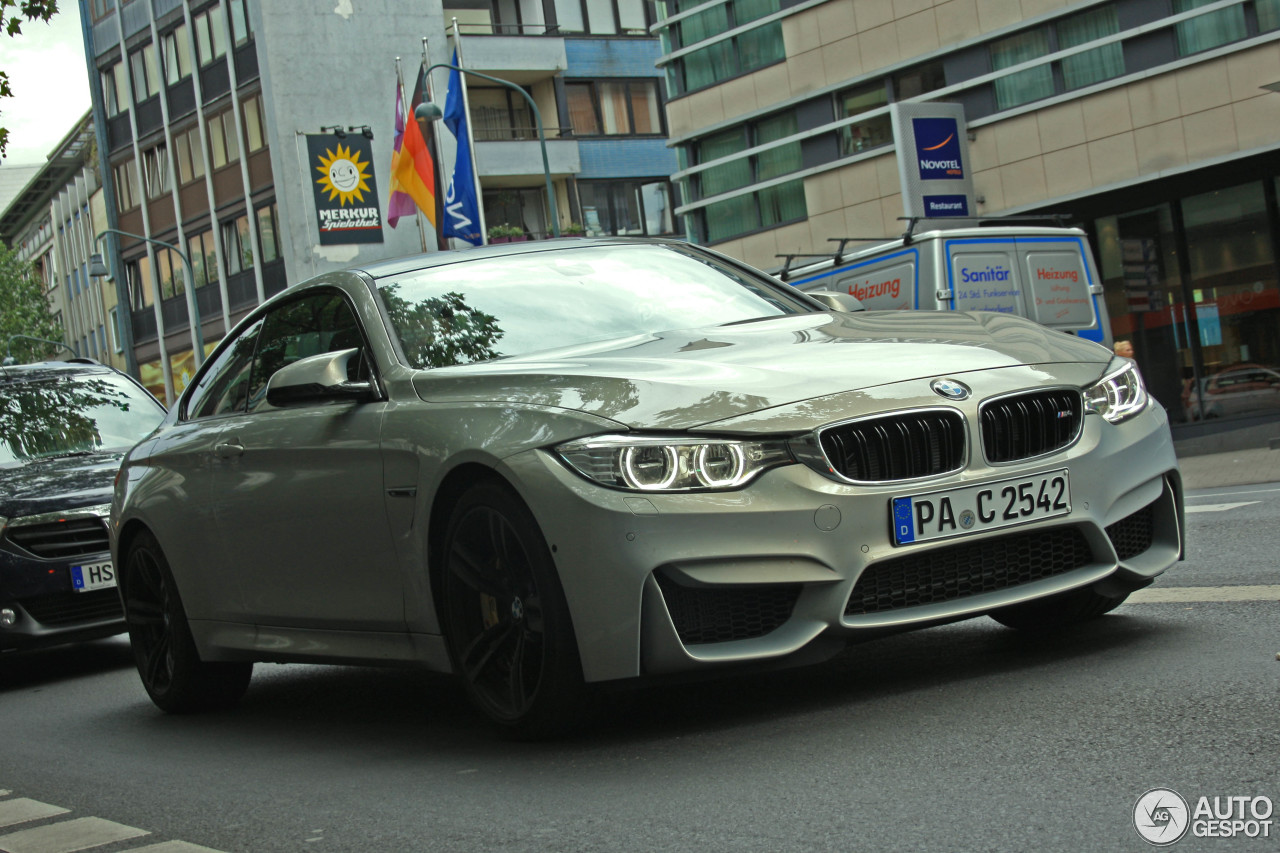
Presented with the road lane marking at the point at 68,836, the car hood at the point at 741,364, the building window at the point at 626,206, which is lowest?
the road lane marking at the point at 68,836

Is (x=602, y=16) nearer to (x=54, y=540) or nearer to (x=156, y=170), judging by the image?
(x=156, y=170)

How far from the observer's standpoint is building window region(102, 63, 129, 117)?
59688 millimetres

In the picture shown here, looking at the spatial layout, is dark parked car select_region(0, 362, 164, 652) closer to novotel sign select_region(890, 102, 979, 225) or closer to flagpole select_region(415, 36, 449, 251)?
flagpole select_region(415, 36, 449, 251)

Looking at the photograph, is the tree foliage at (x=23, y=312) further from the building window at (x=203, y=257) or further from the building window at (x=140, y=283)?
the building window at (x=203, y=257)

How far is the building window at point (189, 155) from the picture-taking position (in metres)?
55.2

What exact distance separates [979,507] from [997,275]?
12.7m

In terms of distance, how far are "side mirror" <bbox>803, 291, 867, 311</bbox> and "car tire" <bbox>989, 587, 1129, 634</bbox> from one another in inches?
49.4

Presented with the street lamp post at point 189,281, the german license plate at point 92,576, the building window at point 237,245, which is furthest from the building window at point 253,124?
the german license plate at point 92,576

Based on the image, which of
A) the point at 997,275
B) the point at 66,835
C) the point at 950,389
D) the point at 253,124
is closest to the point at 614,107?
the point at 253,124

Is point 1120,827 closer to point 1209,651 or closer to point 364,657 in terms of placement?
point 1209,651

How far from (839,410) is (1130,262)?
24455mm

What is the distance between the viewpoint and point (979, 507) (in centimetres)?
453

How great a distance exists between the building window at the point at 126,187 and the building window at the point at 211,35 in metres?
6.99

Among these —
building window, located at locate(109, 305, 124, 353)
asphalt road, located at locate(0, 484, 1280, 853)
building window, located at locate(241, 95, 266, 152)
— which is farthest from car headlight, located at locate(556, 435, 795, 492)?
building window, located at locate(109, 305, 124, 353)
